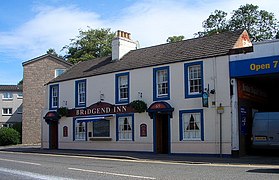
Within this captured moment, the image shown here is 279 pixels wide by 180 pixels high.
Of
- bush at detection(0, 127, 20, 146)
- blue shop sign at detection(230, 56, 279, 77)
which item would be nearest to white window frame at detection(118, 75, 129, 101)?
blue shop sign at detection(230, 56, 279, 77)

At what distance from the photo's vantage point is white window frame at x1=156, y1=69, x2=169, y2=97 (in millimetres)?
23953

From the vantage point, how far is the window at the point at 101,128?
26.9 m

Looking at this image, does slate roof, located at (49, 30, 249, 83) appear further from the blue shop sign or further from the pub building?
the blue shop sign

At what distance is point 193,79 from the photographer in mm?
22656

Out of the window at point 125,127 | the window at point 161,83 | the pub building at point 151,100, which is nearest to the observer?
the pub building at point 151,100

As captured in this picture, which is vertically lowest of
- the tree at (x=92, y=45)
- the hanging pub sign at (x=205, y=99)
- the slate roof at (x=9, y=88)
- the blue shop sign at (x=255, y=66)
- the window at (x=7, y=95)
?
the hanging pub sign at (x=205, y=99)

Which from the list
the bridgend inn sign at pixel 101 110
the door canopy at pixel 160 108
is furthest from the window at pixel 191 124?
the bridgend inn sign at pixel 101 110

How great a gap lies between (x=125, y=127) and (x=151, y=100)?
2.77 meters

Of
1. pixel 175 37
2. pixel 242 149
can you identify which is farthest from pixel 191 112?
pixel 175 37

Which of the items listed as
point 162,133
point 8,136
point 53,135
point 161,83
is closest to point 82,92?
point 53,135

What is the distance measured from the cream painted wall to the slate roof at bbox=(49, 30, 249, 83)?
1.55 ft

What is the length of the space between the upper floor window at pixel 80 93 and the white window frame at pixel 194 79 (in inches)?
370

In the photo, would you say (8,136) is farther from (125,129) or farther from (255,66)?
(255,66)

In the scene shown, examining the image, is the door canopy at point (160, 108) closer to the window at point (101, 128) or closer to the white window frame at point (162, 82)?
the white window frame at point (162, 82)
